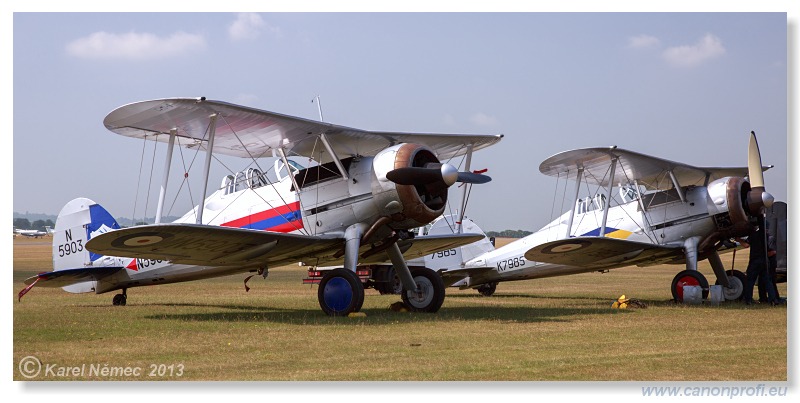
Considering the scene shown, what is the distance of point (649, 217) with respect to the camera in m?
17.0

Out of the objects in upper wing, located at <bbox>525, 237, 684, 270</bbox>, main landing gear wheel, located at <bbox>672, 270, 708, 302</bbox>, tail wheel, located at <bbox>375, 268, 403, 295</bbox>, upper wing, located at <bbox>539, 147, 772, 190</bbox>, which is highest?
upper wing, located at <bbox>539, 147, 772, 190</bbox>

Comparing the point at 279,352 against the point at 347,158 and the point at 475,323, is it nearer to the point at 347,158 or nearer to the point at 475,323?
the point at 475,323

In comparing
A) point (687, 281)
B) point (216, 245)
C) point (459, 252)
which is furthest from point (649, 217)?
point (216, 245)

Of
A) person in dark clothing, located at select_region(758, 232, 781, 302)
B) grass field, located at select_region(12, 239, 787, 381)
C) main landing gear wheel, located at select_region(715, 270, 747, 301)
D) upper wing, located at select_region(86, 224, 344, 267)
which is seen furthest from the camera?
main landing gear wheel, located at select_region(715, 270, 747, 301)

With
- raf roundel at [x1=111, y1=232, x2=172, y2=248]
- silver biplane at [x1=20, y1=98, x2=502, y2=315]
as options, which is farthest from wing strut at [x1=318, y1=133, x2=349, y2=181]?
raf roundel at [x1=111, y1=232, x2=172, y2=248]

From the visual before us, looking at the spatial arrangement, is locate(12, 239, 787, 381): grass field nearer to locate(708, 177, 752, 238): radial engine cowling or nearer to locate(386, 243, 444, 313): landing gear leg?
locate(386, 243, 444, 313): landing gear leg

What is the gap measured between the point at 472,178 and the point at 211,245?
3.77 m

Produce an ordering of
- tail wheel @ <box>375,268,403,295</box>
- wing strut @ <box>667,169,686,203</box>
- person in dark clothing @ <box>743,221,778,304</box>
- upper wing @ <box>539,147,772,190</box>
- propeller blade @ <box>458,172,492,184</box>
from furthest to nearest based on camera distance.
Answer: tail wheel @ <box>375,268,403,295</box>, wing strut @ <box>667,169,686,203</box>, upper wing @ <box>539,147,772,190</box>, person in dark clothing @ <box>743,221,778,304</box>, propeller blade @ <box>458,172,492,184</box>

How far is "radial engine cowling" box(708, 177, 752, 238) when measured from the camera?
1551 cm

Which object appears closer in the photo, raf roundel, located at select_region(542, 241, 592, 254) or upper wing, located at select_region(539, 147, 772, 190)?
raf roundel, located at select_region(542, 241, 592, 254)

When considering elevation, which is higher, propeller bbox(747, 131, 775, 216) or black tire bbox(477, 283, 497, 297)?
propeller bbox(747, 131, 775, 216)

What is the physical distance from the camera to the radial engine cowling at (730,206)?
15.5m

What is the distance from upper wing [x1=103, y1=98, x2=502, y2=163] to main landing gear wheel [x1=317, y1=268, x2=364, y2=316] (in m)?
1.91
